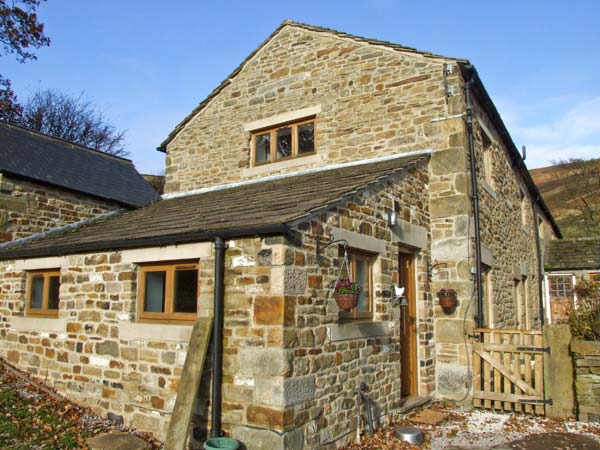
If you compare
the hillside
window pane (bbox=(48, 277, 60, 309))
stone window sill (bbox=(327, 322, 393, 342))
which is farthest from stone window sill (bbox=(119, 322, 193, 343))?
the hillside

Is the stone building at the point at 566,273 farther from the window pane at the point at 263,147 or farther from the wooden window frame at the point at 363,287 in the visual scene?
the wooden window frame at the point at 363,287

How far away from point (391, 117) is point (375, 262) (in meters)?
3.77

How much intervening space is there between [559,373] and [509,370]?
72 cm

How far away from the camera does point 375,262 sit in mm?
7172

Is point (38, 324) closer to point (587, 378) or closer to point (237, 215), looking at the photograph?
point (237, 215)

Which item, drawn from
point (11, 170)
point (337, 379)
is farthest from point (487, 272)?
point (11, 170)

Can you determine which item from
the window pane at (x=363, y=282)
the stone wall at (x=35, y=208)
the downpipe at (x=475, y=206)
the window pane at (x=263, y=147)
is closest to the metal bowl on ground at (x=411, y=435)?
the window pane at (x=363, y=282)

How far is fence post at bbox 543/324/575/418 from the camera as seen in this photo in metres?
7.17

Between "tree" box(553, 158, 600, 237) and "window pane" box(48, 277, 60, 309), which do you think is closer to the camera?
"window pane" box(48, 277, 60, 309)

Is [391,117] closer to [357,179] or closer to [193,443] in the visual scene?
[357,179]

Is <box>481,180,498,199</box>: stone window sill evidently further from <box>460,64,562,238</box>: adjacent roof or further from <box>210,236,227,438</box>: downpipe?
<box>210,236,227,438</box>: downpipe

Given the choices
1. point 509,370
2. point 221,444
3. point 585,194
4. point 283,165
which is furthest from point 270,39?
point 585,194

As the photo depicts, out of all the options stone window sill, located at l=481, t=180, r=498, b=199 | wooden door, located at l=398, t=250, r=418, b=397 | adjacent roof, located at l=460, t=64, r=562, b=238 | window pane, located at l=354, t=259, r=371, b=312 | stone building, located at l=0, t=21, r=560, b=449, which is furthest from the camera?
stone window sill, located at l=481, t=180, r=498, b=199

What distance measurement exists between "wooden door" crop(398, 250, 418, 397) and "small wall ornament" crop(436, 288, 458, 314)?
0.47 meters
